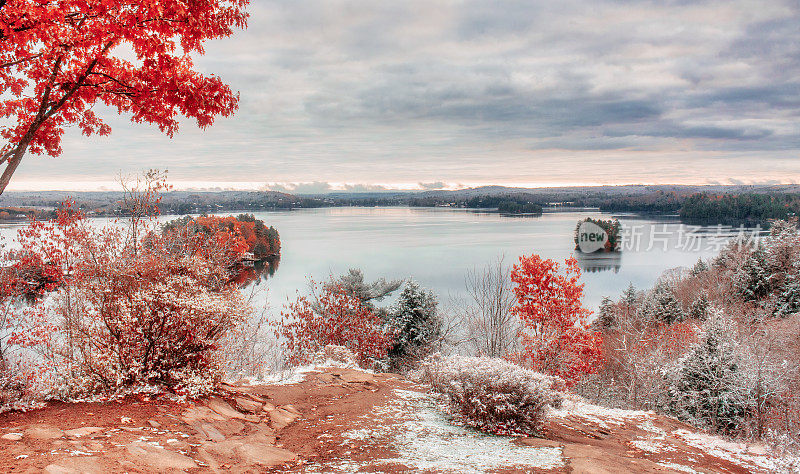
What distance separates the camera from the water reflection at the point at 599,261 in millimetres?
56344

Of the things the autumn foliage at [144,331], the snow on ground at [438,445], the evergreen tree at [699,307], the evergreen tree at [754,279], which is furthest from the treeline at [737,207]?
the autumn foliage at [144,331]

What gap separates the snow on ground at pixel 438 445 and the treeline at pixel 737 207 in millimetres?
106115

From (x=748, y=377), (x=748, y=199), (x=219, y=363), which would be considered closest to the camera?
(x=219, y=363)

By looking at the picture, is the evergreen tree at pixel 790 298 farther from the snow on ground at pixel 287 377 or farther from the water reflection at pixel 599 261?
the snow on ground at pixel 287 377

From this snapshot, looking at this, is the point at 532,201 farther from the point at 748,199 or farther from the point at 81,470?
the point at 81,470

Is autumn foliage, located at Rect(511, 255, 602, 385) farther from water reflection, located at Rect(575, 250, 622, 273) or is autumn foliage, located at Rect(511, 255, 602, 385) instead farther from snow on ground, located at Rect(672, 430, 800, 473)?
water reflection, located at Rect(575, 250, 622, 273)

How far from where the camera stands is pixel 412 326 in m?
22.2

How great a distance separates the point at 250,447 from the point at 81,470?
1.60 metres

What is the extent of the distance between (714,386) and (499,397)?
13562mm

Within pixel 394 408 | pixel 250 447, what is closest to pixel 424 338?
pixel 394 408

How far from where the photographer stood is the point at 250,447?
4609mm

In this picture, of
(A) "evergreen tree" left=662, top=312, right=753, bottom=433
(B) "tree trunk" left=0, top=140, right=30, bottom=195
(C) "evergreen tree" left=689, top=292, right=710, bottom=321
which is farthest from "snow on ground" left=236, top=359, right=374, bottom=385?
(C) "evergreen tree" left=689, top=292, right=710, bottom=321

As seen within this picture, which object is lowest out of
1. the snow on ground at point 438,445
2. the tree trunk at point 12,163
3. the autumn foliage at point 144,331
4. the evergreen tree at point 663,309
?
the evergreen tree at point 663,309

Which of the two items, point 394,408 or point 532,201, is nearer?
point 394,408
